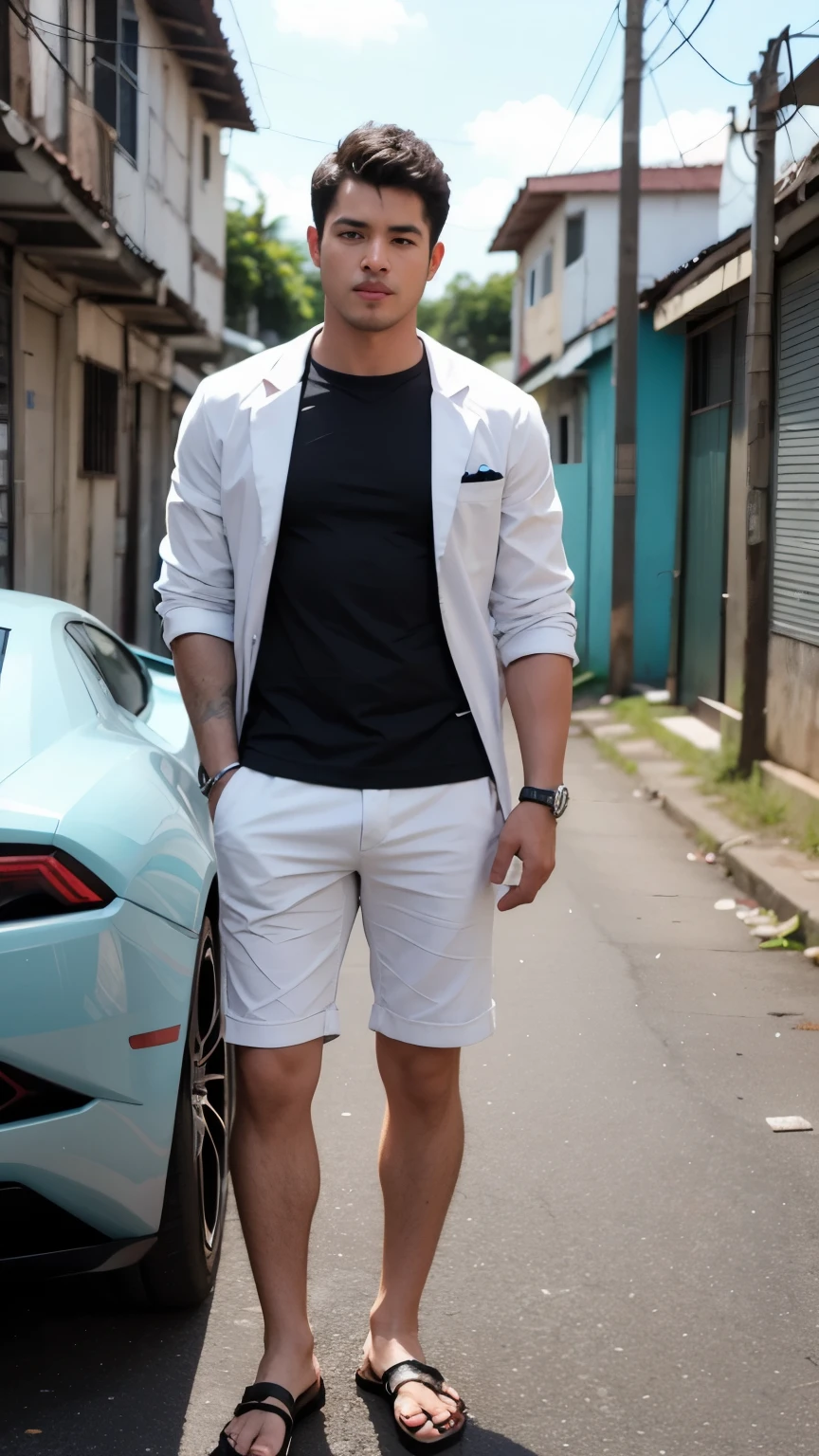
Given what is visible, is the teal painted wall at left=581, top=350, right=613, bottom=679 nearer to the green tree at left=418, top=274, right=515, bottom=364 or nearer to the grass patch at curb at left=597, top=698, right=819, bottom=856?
the grass patch at curb at left=597, top=698, right=819, bottom=856

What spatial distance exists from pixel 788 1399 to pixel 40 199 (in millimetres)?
8036

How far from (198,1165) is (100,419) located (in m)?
12.6

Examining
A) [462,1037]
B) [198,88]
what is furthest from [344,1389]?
[198,88]

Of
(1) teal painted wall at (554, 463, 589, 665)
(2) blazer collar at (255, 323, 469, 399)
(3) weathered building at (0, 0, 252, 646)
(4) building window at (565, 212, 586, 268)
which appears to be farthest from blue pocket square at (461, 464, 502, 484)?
(4) building window at (565, 212, 586, 268)

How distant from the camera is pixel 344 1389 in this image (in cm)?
287

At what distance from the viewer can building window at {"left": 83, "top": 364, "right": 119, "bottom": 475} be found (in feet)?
46.8

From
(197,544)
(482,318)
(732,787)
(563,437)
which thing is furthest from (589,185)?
(482,318)

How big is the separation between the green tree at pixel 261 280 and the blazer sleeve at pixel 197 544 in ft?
132

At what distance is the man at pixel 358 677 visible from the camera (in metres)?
2.64

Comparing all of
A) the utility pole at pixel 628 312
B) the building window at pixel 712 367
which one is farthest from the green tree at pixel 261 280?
the building window at pixel 712 367

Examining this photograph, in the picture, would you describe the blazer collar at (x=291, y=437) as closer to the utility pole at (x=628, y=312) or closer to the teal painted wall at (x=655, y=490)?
the utility pole at (x=628, y=312)

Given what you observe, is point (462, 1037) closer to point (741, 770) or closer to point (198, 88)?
point (741, 770)

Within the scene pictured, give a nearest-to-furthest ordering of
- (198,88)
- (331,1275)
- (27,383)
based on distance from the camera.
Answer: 1. (331,1275)
2. (27,383)
3. (198,88)

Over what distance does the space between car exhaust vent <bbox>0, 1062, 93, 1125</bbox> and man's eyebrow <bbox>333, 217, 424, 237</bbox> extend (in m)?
1.43
